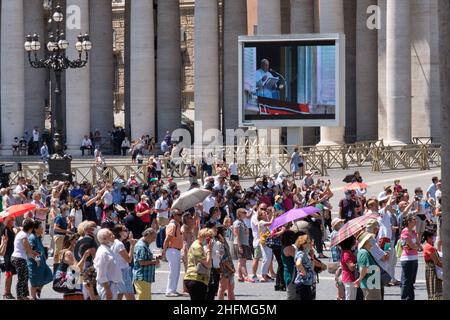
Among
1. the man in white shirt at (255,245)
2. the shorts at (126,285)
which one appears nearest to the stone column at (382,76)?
the man in white shirt at (255,245)

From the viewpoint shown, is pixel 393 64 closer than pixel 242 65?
No

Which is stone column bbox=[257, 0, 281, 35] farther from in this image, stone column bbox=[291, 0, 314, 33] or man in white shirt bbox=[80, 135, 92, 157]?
man in white shirt bbox=[80, 135, 92, 157]

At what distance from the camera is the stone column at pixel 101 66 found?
8025 cm

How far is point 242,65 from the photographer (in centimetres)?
6066

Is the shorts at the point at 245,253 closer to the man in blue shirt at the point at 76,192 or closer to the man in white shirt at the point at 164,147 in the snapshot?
the man in blue shirt at the point at 76,192

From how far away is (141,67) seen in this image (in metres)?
74.5

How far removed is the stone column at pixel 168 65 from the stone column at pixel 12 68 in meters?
7.86

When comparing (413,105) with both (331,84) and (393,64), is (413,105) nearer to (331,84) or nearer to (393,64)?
(393,64)

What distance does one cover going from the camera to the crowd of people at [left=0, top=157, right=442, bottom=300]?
23.2 metres

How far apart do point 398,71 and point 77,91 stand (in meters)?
17.7

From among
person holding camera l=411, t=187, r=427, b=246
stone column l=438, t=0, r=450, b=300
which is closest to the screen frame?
person holding camera l=411, t=187, r=427, b=246
